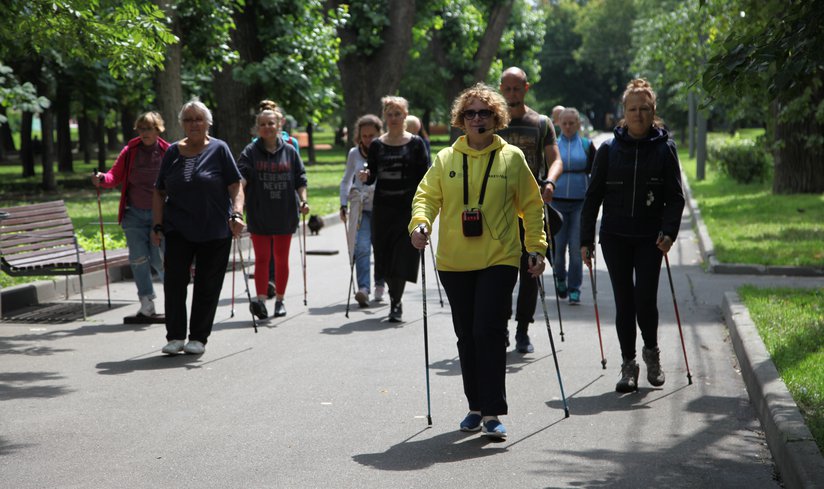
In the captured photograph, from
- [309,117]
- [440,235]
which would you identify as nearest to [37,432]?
[440,235]

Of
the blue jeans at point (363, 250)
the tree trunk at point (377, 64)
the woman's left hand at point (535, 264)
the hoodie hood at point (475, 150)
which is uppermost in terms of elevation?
the tree trunk at point (377, 64)

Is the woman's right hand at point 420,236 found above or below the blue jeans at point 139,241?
above

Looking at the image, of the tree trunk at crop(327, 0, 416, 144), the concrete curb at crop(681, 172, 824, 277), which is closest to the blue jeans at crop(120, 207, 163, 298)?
the concrete curb at crop(681, 172, 824, 277)

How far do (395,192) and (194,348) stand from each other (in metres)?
2.45

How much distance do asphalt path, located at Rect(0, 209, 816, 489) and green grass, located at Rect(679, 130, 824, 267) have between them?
3.95m

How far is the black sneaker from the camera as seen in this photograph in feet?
34.0

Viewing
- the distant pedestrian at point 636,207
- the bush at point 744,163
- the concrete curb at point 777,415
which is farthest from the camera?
the bush at point 744,163

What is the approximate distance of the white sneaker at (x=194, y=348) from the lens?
883 centimetres

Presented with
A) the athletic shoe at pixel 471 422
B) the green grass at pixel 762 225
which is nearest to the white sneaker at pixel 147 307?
the athletic shoe at pixel 471 422

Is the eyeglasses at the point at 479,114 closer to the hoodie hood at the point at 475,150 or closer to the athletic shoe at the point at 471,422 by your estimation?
the hoodie hood at the point at 475,150

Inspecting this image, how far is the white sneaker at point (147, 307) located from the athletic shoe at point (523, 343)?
11.6ft

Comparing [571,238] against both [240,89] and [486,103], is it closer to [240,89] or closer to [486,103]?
[486,103]

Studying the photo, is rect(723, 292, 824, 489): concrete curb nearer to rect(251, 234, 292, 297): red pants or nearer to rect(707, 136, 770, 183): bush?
rect(251, 234, 292, 297): red pants

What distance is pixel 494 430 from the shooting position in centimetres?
611
